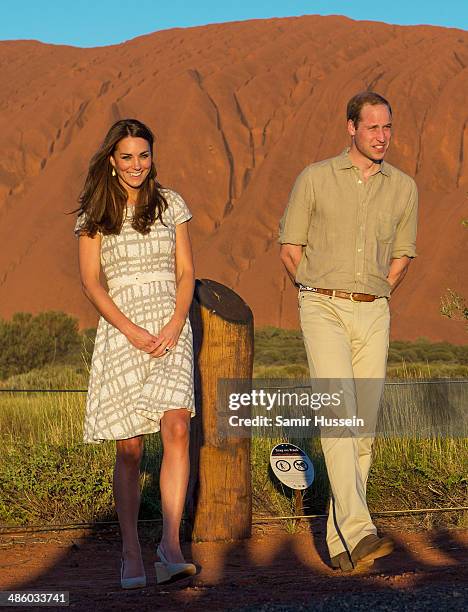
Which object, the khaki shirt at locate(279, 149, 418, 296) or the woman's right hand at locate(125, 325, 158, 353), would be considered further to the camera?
the khaki shirt at locate(279, 149, 418, 296)

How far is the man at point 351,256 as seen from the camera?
17.9 ft

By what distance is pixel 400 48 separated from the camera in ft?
216

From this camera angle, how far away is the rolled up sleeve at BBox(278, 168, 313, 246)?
5.56m

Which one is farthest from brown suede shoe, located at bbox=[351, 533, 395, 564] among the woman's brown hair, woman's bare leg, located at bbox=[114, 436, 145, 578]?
the woman's brown hair

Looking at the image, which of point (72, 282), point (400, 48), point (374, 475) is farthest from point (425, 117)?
point (374, 475)

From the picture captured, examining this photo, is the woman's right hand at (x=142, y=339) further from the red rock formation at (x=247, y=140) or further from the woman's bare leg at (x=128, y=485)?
the red rock formation at (x=247, y=140)

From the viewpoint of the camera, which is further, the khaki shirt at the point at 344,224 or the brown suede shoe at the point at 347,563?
the khaki shirt at the point at 344,224

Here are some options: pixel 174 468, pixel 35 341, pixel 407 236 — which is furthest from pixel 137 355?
pixel 35 341

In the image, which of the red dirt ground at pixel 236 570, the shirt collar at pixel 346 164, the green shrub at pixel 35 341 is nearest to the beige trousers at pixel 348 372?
the red dirt ground at pixel 236 570

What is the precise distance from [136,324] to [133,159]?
763mm

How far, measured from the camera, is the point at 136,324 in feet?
17.0

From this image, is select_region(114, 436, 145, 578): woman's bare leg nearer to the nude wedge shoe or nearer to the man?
the nude wedge shoe

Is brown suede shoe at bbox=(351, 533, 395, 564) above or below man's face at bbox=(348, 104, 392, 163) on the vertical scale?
below

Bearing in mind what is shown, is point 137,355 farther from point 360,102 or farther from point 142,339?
point 360,102
